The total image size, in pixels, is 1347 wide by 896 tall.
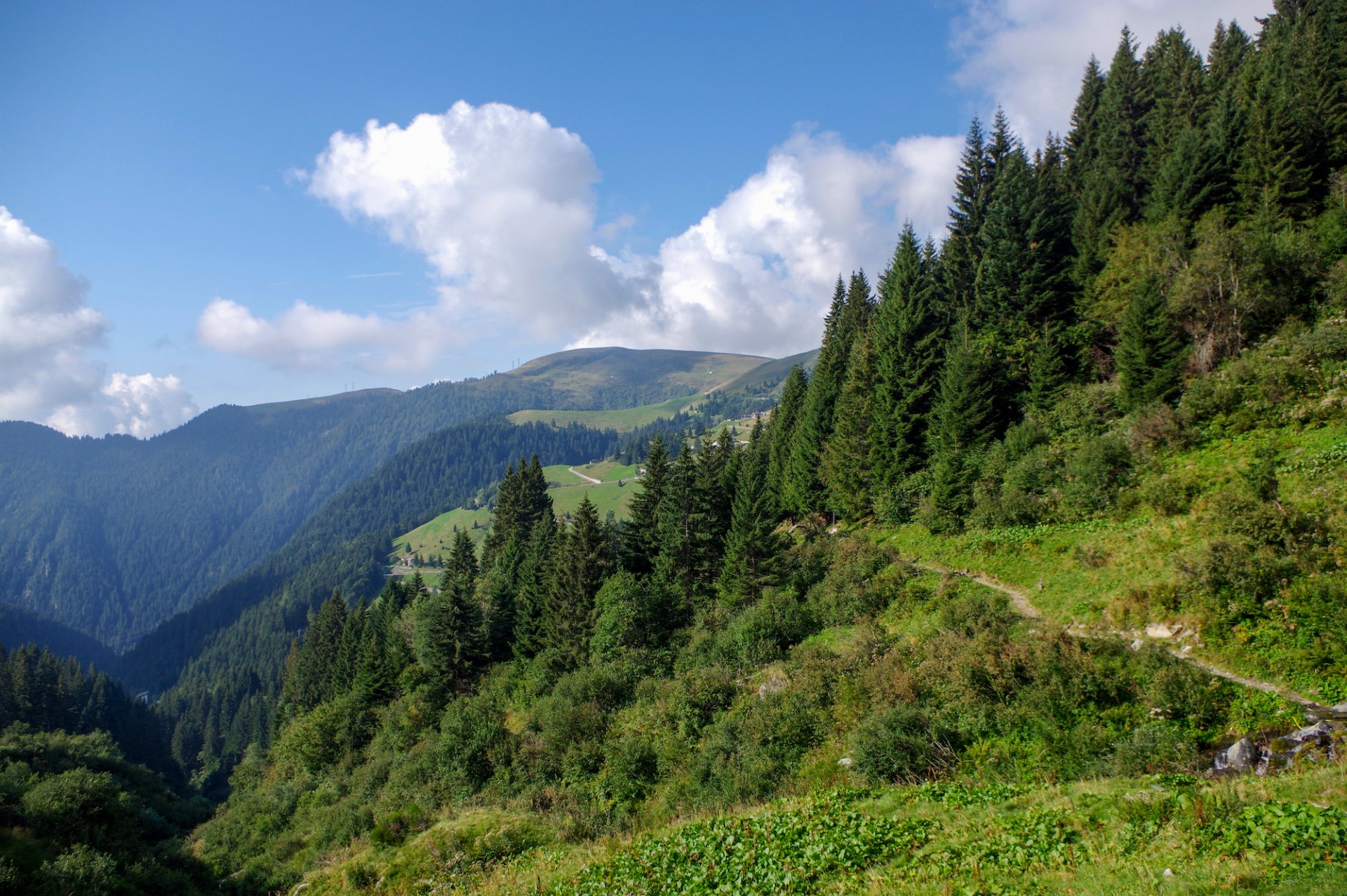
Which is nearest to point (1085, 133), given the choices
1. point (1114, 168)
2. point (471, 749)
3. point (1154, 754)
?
point (1114, 168)

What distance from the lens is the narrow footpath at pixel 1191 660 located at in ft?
45.1

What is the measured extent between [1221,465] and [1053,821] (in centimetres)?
2232

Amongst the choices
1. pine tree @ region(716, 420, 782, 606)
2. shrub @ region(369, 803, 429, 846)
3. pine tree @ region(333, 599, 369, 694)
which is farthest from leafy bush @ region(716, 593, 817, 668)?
pine tree @ region(333, 599, 369, 694)

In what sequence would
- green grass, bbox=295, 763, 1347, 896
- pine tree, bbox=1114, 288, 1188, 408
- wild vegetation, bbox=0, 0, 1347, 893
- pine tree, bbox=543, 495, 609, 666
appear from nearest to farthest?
1. green grass, bbox=295, 763, 1347, 896
2. wild vegetation, bbox=0, 0, 1347, 893
3. pine tree, bbox=1114, 288, 1188, 408
4. pine tree, bbox=543, 495, 609, 666

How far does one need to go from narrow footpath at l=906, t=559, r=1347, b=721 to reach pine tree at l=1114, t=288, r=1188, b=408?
13.7 meters

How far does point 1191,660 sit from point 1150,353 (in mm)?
20367

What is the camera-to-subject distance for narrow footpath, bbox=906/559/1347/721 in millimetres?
13742

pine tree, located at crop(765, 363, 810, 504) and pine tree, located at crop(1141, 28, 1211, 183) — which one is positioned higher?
pine tree, located at crop(1141, 28, 1211, 183)

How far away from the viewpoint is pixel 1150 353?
3072cm

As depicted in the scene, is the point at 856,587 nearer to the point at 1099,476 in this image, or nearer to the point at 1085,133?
the point at 1099,476

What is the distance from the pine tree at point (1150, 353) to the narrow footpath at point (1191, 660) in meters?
13.7

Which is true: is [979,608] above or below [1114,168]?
below

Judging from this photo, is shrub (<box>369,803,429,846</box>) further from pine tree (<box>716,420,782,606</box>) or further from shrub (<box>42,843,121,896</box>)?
pine tree (<box>716,420,782,606</box>)

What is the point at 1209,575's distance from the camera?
18297mm
